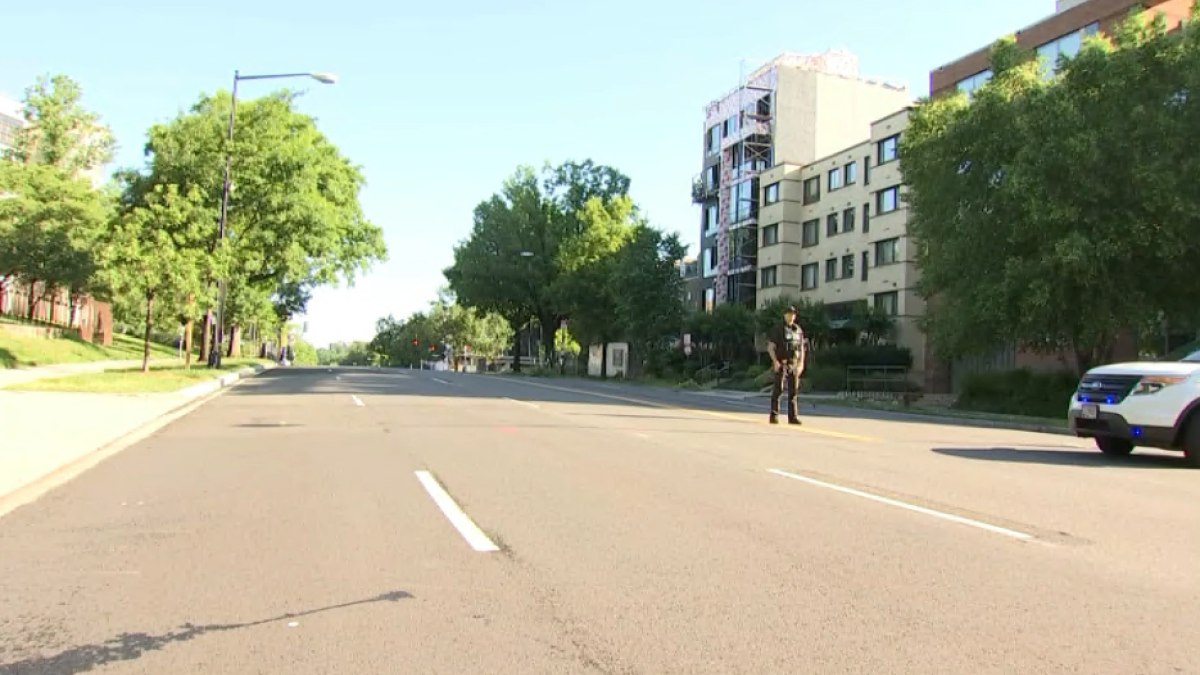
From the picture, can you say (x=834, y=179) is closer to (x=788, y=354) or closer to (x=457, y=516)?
(x=788, y=354)

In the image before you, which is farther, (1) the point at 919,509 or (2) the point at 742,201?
(2) the point at 742,201

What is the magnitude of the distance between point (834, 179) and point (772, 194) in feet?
17.3

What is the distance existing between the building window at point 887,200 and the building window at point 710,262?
773 inches

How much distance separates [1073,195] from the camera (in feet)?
75.7

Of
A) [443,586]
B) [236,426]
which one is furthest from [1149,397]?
[236,426]

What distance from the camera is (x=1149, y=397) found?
11461 mm

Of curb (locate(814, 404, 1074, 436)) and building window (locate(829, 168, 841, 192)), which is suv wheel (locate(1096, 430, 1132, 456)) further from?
building window (locate(829, 168, 841, 192))

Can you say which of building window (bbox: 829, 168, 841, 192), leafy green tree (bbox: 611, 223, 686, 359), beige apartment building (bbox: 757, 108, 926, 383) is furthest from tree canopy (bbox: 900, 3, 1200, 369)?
building window (bbox: 829, 168, 841, 192)

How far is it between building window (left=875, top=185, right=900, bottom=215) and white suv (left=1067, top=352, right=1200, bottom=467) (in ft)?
122

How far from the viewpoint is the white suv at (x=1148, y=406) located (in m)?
11.3

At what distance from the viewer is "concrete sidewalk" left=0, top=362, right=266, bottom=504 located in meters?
9.77

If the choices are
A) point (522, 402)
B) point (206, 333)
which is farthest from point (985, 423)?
point (206, 333)

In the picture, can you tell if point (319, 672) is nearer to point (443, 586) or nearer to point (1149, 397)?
point (443, 586)

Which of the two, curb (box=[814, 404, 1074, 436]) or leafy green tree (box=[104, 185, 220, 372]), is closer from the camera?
curb (box=[814, 404, 1074, 436])
